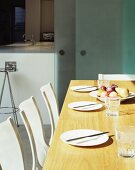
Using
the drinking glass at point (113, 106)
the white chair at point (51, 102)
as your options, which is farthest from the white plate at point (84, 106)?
the white chair at point (51, 102)

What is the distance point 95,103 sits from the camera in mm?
2176

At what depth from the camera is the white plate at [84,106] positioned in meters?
2.03

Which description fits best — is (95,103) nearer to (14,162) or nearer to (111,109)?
(111,109)

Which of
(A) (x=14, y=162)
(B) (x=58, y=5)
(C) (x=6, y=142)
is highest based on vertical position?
(B) (x=58, y=5)

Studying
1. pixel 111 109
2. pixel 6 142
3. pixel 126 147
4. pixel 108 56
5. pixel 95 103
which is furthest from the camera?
pixel 108 56

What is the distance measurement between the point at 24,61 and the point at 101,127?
2882 millimetres

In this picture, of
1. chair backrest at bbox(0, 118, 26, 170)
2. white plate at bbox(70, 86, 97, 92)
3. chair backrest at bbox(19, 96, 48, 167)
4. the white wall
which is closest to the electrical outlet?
the white wall

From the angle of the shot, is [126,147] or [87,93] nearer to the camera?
[126,147]

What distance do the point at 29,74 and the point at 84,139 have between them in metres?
3.04

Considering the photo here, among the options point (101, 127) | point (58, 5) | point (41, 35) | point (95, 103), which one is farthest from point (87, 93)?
point (41, 35)

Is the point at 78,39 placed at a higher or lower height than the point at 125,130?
higher

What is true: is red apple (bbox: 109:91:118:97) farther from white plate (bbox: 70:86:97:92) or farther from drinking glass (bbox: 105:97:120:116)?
white plate (bbox: 70:86:97:92)

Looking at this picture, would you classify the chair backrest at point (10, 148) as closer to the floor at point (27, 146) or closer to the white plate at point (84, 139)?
the white plate at point (84, 139)

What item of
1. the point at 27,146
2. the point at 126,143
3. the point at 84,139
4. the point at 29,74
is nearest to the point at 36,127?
the point at 84,139
